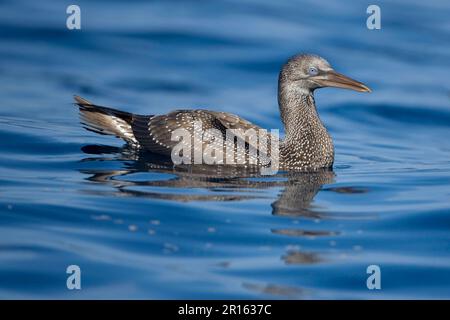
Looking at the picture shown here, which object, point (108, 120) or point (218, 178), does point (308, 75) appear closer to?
Result: point (218, 178)

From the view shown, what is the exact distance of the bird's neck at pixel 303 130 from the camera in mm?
13398

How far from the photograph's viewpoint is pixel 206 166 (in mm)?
13227

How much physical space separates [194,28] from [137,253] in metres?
12.5

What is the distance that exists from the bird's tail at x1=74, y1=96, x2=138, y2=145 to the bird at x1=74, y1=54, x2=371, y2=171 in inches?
0.9

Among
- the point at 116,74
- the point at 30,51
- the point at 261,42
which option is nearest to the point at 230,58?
the point at 261,42

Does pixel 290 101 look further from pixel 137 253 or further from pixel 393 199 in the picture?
pixel 137 253

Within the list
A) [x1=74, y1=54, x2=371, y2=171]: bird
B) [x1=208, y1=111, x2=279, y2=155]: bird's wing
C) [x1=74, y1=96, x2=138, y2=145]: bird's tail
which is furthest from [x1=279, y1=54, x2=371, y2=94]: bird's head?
[x1=74, y1=96, x2=138, y2=145]: bird's tail

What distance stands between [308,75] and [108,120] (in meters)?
2.72

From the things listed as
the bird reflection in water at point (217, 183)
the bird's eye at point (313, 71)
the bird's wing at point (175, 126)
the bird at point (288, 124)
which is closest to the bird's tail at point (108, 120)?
the bird at point (288, 124)

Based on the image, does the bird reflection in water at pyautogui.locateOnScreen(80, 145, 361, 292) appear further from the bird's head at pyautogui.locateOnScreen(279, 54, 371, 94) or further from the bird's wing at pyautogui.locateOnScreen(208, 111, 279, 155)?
the bird's head at pyautogui.locateOnScreen(279, 54, 371, 94)

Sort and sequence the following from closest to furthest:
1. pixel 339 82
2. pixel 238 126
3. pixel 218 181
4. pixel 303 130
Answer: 1. pixel 218 181
2. pixel 339 82
3. pixel 238 126
4. pixel 303 130

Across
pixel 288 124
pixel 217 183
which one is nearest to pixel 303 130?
pixel 288 124

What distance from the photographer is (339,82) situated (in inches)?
518

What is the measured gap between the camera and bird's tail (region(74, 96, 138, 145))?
14047mm
